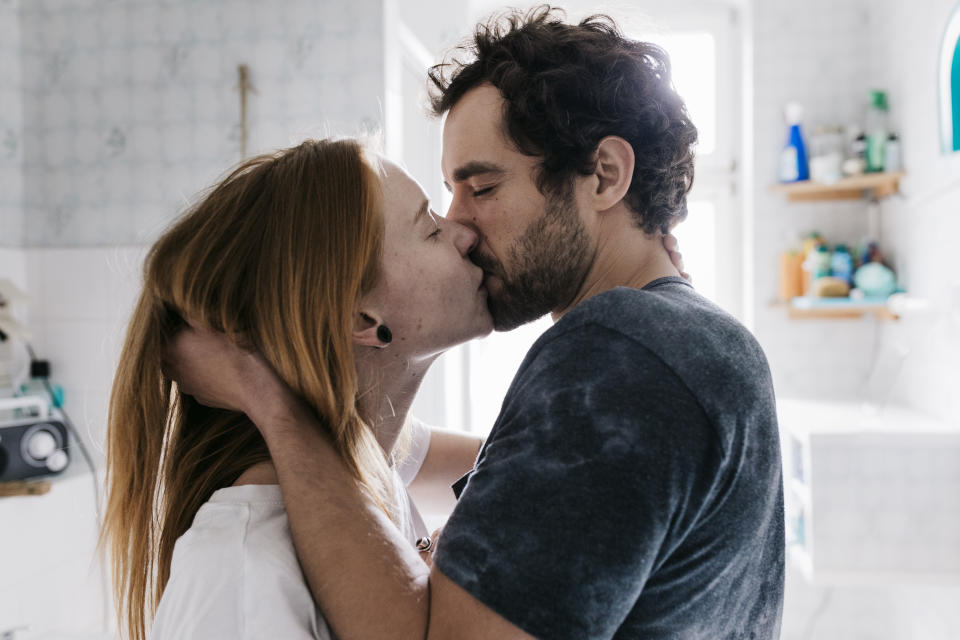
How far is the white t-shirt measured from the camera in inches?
28.2

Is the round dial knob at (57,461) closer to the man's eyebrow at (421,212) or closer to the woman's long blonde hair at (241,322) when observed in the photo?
the woman's long blonde hair at (241,322)

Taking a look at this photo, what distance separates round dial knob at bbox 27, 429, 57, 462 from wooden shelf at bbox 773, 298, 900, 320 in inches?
94.9

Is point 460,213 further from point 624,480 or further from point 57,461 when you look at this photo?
point 57,461

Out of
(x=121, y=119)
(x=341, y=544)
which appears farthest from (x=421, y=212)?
(x=121, y=119)

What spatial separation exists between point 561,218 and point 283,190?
370mm

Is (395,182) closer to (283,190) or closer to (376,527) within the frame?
(283,190)

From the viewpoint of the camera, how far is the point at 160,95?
8.16ft

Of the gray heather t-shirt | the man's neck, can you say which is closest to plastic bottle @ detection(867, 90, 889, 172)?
the man's neck

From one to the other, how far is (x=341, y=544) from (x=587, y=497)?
0.27 metres

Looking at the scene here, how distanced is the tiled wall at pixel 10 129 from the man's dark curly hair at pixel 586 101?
6.72 feet

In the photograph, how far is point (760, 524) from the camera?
0.75 meters

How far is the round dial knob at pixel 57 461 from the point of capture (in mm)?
2127

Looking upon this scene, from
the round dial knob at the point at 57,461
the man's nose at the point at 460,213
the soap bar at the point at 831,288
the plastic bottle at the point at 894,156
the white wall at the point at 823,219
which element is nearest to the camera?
the man's nose at the point at 460,213

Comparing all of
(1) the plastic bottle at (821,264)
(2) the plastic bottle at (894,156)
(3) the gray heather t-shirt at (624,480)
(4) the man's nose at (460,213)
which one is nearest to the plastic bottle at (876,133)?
(2) the plastic bottle at (894,156)
